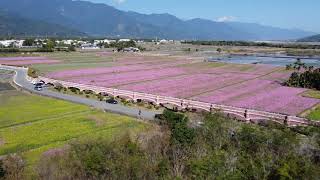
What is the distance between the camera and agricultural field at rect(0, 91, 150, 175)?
24141mm

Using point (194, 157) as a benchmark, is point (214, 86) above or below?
below

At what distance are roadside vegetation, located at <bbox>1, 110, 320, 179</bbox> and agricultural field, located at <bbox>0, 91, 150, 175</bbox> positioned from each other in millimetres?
2269

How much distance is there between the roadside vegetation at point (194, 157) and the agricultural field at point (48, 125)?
7.45 feet

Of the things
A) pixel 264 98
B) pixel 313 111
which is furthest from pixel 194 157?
pixel 264 98

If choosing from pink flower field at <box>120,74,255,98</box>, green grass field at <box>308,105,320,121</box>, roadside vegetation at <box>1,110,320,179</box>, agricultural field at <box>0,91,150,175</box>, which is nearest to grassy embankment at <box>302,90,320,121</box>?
green grass field at <box>308,105,320,121</box>

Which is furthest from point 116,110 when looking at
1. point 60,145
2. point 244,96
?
point 244,96

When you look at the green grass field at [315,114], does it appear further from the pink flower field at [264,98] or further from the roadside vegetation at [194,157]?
the roadside vegetation at [194,157]

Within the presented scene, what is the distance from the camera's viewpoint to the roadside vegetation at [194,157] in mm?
15312

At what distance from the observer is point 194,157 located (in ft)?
60.1

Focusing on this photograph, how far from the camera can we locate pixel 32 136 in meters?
26.1

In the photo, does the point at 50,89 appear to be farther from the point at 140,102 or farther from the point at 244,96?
the point at 244,96

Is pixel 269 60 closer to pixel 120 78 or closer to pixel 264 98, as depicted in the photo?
pixel 120 78

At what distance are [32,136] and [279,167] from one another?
16659 millimetres

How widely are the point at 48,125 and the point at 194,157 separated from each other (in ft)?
47.1
